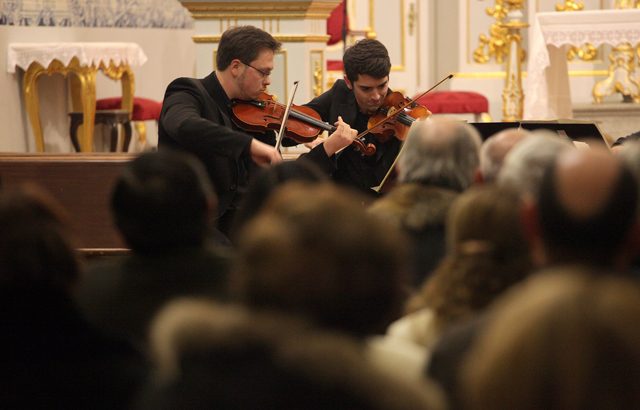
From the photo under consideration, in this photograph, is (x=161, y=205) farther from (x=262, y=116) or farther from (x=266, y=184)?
(x=262, y=116)

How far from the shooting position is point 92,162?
18.5 feet

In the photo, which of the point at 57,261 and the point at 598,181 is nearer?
the point at 598,181

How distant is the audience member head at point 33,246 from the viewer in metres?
2.07

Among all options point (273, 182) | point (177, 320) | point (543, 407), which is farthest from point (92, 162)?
point (543, 407)

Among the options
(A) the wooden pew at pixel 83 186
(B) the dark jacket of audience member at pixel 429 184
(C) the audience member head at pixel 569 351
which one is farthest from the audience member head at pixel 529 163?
(A) the wooden pew at pixel 83 186

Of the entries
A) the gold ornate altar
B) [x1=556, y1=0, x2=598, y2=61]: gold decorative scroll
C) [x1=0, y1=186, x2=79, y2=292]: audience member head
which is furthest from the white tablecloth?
[x1=0, y1=186, x2=79, y2=292]: audience member head

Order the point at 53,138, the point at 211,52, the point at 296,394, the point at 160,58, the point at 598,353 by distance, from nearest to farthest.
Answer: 1. the point at 598,353
2. the point at 296,394
3. the point at 211,52
4. the point at 53,138
5. the point at 160,58

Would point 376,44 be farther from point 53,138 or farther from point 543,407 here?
point 53,138

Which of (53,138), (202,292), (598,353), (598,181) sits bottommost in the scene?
(53,138)

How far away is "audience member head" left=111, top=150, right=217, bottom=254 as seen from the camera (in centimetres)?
230

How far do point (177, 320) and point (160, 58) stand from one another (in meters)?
9.43

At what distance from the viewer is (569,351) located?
143 cm

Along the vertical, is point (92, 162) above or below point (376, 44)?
below

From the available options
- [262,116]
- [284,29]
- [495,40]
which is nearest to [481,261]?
[262,116]
